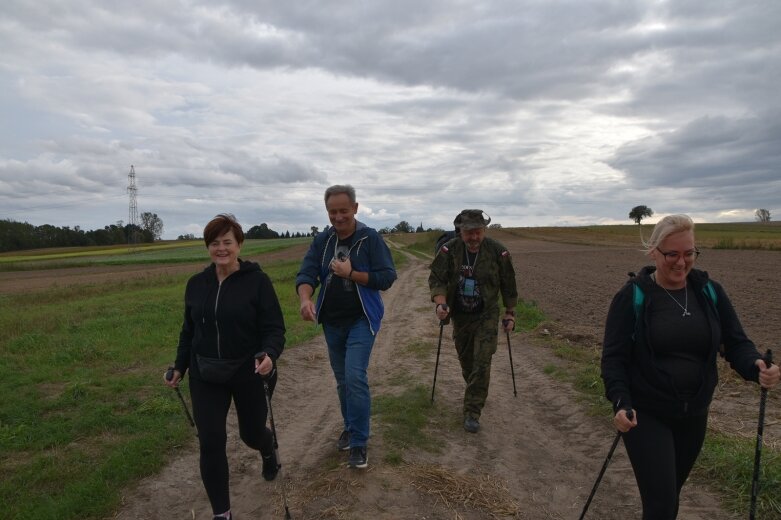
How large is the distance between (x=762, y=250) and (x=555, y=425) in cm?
4750

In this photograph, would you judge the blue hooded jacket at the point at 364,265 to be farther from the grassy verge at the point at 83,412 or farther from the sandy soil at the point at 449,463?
the grassy verge at the point at 83,412

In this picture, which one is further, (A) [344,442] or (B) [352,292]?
(A) [344,442]

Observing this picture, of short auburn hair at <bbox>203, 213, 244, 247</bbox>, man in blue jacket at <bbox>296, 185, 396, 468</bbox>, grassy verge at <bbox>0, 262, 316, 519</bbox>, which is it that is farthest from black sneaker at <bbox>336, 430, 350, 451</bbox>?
short auburn hair at <bbox>203, 213, 244, 247</bbox>

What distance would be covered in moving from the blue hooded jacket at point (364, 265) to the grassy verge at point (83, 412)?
2.38m

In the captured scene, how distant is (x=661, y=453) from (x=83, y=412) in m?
6.35

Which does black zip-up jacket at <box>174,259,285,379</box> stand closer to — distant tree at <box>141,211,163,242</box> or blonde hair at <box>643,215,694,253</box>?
blonde hair at <box>643,215,694,253</box>

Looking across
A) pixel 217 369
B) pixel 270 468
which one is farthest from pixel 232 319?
pixel 270 468

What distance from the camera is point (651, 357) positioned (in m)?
3.10

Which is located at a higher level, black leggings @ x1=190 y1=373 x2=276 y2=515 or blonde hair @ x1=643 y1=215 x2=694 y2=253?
blonde hair @ x1=643 y1=215 x2=694 y2=253

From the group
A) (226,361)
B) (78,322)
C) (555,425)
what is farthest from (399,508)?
(78,322)

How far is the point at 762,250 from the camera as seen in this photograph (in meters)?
44.1

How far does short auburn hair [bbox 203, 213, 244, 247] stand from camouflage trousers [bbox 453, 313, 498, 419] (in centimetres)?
305

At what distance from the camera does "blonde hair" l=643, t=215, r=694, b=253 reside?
10.3 feet

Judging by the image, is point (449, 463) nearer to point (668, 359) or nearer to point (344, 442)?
point (344, 442)
